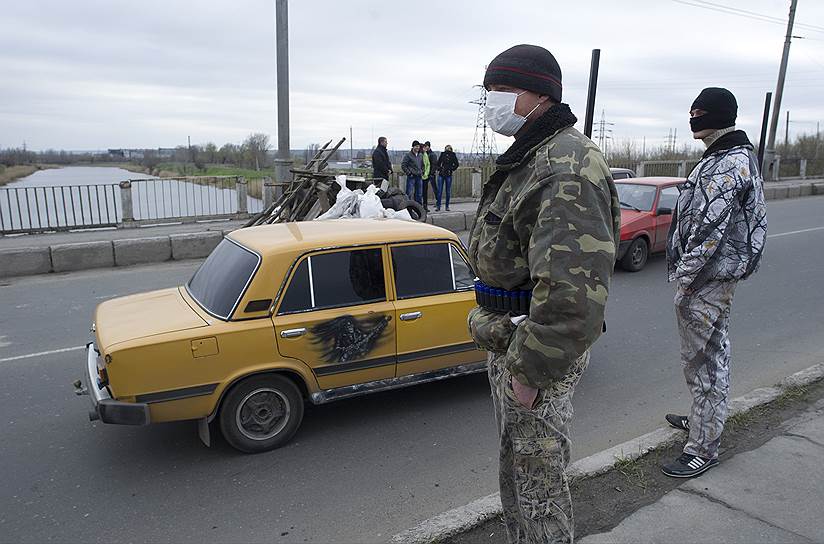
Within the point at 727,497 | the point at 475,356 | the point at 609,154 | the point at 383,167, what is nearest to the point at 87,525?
the point at 475,356

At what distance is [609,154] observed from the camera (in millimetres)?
32938

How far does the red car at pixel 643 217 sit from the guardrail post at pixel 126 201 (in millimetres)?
10247

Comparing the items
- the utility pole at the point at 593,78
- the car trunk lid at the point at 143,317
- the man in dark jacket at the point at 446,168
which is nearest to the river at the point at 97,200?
the man in dark jacket at the point at 446,168

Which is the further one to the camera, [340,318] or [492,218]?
[340,318]

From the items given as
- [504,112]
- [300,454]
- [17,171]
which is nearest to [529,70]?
[504,112]

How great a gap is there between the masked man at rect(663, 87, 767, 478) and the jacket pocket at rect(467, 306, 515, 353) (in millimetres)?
1769

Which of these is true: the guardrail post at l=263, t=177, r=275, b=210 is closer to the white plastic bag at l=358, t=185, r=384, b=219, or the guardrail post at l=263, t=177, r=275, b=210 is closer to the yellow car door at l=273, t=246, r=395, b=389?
the white plastic bag at l=358, t=185, r=384, b=219

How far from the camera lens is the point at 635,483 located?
362cm

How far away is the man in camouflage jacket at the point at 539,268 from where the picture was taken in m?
1.91

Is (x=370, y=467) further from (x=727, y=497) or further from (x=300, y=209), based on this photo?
(x=300, y=209)

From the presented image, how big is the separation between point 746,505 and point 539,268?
2345 mm

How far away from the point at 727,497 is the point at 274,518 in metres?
2.52

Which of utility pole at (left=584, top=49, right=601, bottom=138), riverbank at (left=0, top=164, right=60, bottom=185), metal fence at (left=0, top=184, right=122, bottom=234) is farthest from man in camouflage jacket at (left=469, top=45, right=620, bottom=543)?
riverbank at (left=0, top=164, right=60, bottom=185)

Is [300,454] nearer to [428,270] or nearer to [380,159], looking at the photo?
[428,270]
